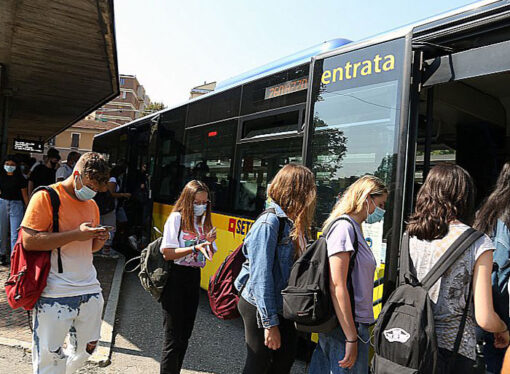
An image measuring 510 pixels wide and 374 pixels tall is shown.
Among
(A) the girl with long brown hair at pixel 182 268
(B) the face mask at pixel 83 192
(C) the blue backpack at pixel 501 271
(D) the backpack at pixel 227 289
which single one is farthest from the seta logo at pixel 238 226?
(C) the blue backpack at pixel 501 271

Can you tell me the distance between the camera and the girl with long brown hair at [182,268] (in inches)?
147

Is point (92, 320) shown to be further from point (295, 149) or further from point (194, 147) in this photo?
point (194, 147)

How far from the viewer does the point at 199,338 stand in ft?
18.7

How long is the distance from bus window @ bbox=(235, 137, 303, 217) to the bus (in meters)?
0.01

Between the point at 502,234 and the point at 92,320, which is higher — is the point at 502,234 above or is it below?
above

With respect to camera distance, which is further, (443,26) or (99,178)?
(443,26)

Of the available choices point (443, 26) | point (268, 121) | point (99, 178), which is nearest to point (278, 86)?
point (268, 121)

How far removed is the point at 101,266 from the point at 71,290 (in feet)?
21.2

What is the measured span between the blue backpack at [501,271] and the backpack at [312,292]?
2.85ft

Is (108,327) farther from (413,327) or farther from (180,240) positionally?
(413,327)

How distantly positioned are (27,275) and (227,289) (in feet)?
4.31

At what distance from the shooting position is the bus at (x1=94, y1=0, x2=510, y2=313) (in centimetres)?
357

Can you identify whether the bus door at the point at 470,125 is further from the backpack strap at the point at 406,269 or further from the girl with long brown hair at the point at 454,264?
the backpack strap at the point at 406,269

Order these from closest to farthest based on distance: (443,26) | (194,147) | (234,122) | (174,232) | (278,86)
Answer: (443,26)
(174,232)
(278,86)
(234,122)
(194,147)
